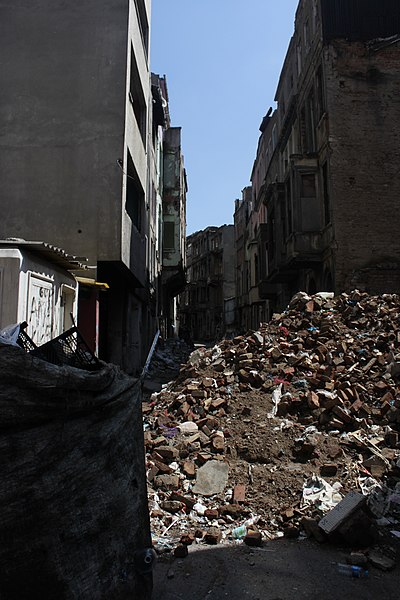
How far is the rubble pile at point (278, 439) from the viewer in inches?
181

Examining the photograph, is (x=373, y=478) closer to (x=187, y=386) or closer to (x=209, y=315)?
(x=187, y=386)

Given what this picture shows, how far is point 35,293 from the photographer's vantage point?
8023 mm

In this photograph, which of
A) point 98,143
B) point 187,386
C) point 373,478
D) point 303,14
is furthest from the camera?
point 303,14

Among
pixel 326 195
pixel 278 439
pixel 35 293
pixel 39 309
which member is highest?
pixel 326 195

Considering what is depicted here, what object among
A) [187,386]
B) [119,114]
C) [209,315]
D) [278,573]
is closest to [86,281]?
[187,386]

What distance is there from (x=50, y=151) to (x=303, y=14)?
13.4 m

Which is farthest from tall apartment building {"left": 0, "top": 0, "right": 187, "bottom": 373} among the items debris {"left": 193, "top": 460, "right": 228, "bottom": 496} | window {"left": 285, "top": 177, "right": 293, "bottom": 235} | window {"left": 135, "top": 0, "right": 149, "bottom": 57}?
window {"left": 285, "top": 177, "right": 293, "bottom": 235}

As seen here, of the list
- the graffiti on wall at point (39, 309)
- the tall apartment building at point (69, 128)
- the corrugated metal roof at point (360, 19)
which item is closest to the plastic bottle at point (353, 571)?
the graffiti on wall at point (39, 309)

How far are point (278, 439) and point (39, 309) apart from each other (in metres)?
4.67

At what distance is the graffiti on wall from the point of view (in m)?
7.87

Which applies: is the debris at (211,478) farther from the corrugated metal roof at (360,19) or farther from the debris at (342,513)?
the corrugated metal roof at (360,19)

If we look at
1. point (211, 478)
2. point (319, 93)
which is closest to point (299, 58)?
point (319, 93)

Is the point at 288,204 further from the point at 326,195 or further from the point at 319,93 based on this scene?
the point at 319,93

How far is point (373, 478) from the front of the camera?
17.3ft
